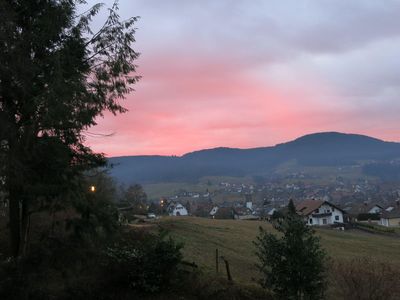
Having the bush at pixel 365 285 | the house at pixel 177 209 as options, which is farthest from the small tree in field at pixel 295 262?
the house at pixel 177 209

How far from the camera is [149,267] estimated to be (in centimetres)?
1377

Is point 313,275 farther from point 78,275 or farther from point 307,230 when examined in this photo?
point 78,275

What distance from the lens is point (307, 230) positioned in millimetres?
11727

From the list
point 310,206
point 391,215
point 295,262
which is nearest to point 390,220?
point 391,215

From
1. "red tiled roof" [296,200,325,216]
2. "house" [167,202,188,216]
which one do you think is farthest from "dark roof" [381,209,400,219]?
"house" [167,202,188,216]

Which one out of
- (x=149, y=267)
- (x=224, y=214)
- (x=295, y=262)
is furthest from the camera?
(x=224, y=214)

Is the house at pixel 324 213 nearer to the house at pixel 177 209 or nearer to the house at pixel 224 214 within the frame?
the house at pixel 224 214

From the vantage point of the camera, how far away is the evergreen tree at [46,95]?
13477 mm

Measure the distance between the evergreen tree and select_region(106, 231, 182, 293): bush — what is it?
2.84 m

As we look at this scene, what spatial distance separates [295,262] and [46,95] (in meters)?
7.88

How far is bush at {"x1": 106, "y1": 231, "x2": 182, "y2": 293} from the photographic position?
1370 centimetres

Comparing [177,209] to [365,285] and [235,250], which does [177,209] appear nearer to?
[235,250]

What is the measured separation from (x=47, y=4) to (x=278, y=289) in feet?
35.4

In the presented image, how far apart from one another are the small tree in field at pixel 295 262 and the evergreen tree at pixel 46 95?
6675 mm
